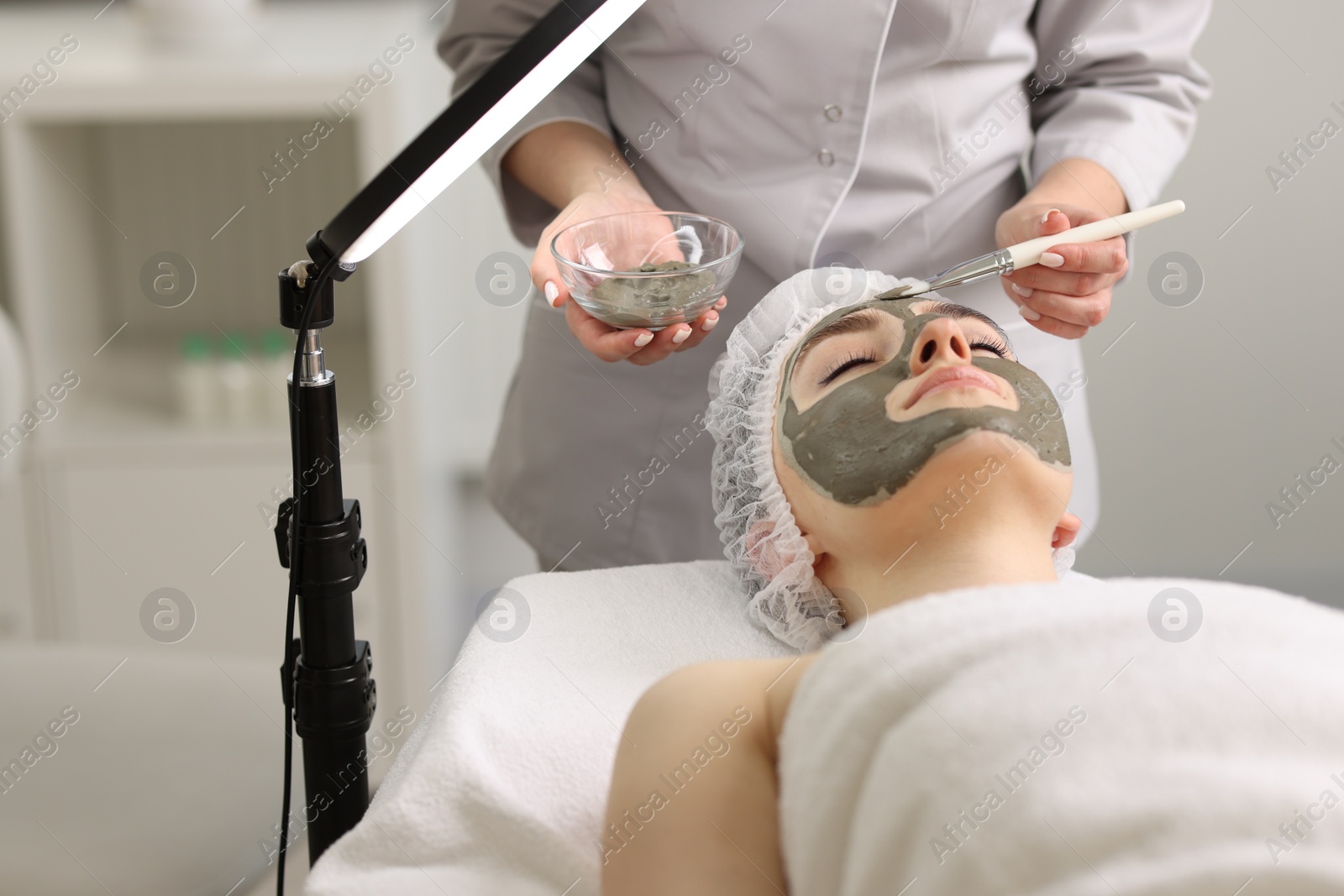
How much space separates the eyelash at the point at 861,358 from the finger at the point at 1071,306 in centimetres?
8

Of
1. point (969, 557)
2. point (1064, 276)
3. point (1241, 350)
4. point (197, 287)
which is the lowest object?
point (1241, 350)

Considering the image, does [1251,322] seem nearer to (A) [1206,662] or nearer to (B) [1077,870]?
(A) [1206,662]

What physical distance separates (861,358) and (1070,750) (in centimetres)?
48

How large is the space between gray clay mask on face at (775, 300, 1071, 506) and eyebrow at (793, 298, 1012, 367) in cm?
2

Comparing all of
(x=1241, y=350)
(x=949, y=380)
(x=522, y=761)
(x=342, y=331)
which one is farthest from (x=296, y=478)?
(x=1241, y=350)

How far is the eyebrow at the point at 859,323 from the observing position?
1.10 metres

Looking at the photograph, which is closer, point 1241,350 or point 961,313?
point 961,313

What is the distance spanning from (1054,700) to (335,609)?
1.63 feet

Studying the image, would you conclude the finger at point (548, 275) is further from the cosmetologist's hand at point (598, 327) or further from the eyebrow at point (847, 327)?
the eyebrow at point (847, 327)

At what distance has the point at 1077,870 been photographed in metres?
0.64

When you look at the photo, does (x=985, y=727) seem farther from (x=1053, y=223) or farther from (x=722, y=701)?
(x=1053, y=223)

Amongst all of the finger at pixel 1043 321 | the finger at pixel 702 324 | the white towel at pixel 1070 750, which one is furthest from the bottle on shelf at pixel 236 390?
the white towel at pixel 1070 750

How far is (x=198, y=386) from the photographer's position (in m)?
2.13

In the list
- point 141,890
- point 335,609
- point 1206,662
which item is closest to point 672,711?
point 335,609
